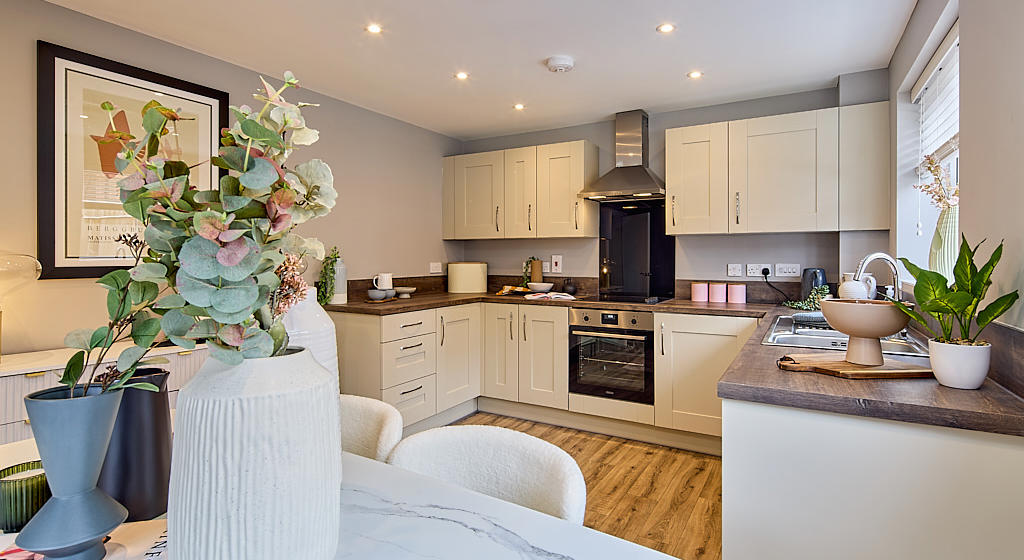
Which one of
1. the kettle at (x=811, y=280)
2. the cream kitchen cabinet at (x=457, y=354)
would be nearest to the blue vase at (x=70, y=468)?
the cream kitchen cabinet at (x=457, y=354)

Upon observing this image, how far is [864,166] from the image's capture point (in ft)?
9.65

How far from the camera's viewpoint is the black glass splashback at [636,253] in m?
3.91

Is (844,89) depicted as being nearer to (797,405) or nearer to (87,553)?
(797,405)

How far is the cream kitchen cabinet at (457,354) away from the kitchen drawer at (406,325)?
10cm

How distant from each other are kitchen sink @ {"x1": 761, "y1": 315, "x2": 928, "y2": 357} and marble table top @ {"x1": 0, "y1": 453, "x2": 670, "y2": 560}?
4.97ft

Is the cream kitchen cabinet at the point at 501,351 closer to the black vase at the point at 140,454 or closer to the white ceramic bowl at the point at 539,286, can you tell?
the white ceramic bowl at the point at 539,286

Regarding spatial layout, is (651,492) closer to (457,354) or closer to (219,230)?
(457,354)

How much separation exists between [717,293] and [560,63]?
1.90 meters

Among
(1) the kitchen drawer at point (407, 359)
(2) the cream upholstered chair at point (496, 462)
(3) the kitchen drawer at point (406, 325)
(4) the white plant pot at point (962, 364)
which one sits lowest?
(1) the kitchen drawer at point (407, 359)

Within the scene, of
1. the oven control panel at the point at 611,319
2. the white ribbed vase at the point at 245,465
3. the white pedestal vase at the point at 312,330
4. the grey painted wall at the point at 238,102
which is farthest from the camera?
the oven control panel at the point at 611,319

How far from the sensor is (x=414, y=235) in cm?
423

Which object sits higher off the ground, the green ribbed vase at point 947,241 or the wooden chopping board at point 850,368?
the green ribbed vase at point 947,241

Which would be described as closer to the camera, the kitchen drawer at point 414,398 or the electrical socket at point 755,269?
the kitchen drawer at point 414,398

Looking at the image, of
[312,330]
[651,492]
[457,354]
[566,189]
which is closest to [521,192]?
[566,189]
